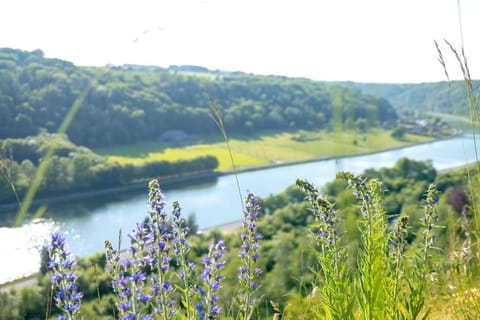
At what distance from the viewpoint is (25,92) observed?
193 feet

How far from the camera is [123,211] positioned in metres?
45.6

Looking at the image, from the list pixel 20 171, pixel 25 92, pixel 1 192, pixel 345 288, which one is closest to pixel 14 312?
pixel 345 288

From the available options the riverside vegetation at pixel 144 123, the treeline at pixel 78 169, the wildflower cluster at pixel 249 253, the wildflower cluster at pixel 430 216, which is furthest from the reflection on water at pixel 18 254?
the wildflower cluster at pixel 430 216

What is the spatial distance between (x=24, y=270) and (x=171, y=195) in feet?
77.3

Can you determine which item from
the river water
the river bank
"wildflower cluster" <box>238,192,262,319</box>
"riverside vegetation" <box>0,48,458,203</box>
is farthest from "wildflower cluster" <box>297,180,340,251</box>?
the river bank

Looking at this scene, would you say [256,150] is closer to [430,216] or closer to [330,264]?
[430,216]

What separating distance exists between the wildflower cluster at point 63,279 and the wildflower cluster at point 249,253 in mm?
898

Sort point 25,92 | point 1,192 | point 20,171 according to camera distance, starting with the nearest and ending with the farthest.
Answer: point 1,192, point 20,171, point 25,92

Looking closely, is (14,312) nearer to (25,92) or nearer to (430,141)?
(25,92)

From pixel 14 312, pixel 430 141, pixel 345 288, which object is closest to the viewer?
pixel 345 288

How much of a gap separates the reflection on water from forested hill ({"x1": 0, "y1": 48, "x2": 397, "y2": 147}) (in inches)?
532

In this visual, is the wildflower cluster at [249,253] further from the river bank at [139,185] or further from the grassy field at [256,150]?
the grassy field at [256,150]

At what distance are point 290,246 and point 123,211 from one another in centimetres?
2106

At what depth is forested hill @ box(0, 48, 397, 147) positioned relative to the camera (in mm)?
64312
